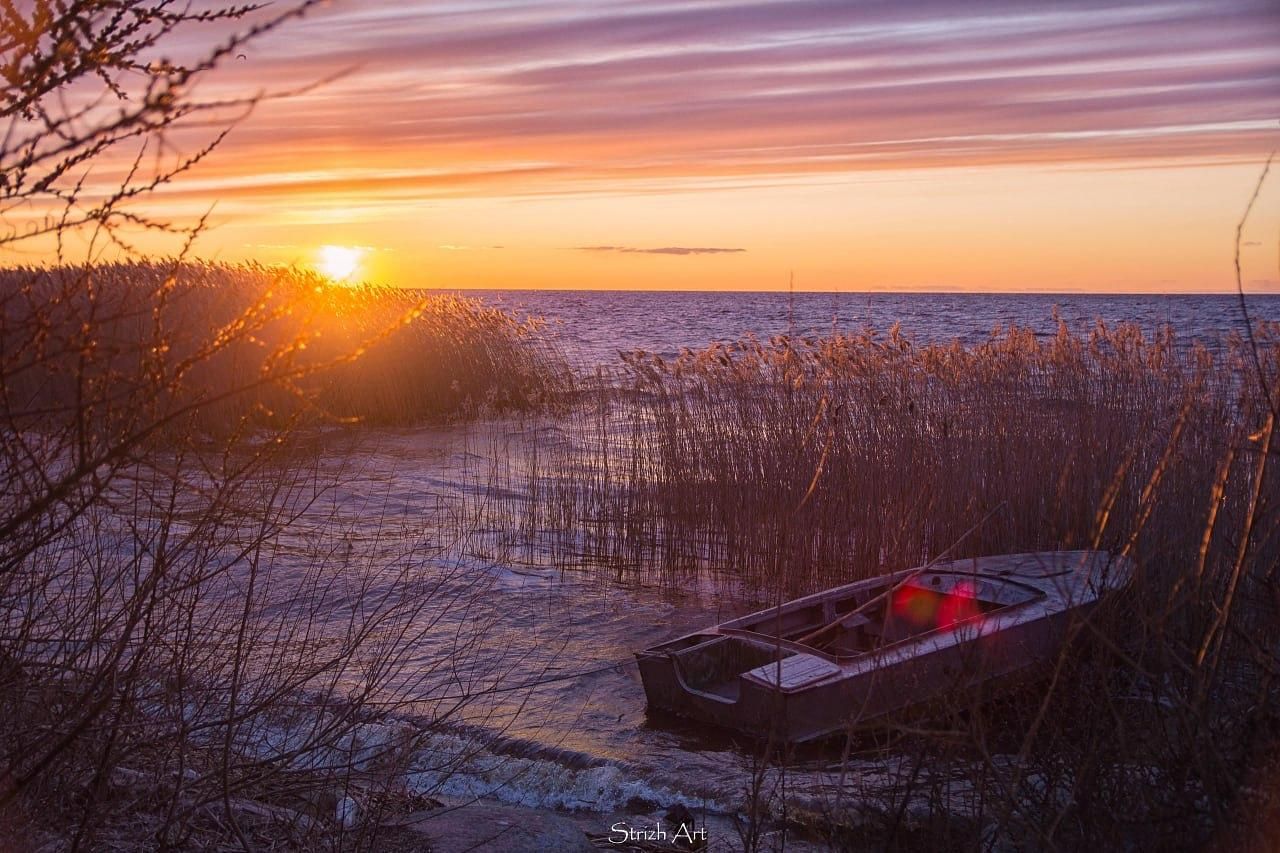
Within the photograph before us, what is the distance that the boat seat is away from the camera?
18.4ft

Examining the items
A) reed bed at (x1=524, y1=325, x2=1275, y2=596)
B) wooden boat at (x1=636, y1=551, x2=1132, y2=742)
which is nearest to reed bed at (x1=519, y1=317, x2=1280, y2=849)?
reed bed at (x1=524, y1=325, x2=1275, y2=596)

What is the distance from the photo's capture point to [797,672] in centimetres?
575

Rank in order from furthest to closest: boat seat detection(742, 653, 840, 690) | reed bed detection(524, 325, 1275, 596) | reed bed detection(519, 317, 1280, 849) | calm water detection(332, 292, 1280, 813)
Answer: reed bed detection(524, 325, 1275, 596) → reed bed detection(519, 317, 1280, 849) → boat seat detection(742, 653, 840, 690) → calm water detection(332, 292, 1280, 813)

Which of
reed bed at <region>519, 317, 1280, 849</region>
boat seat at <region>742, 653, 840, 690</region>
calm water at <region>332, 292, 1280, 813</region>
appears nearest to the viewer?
calm water at <region>332, 292, 1280, 813</region>

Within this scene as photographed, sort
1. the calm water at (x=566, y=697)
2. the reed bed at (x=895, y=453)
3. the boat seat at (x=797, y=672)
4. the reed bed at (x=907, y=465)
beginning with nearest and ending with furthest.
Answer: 1. the calm water at (x=566, y=697)
2. the boat seat at (x=797, y=672)
3. the reed bed at (x=907, y=465)
4. the reed bed at (x=895, y=453)

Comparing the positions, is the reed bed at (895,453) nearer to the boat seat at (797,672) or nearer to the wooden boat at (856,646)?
the wooden boat at (856,646)

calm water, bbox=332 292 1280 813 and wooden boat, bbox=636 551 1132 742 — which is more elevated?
wooden boat, bbox=636 551 1132 742

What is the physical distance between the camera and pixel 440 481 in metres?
12.7

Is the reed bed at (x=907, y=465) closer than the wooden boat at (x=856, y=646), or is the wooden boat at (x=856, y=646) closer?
the wooden boat at (x=856, y=646)

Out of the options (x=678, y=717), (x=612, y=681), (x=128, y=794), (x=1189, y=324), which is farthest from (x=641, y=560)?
(x=1189, y=324)

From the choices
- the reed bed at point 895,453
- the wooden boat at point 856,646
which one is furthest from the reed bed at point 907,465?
the wooden boat at point 856,646

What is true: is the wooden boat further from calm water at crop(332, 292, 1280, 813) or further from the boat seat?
calm water at crop(332, 292, 1280, 813)

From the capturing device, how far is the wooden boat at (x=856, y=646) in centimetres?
555

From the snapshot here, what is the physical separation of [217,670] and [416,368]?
13.3 meters
